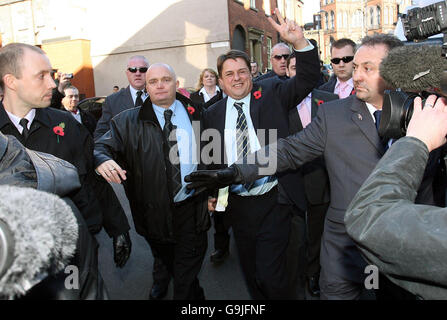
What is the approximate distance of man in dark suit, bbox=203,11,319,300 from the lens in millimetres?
2928

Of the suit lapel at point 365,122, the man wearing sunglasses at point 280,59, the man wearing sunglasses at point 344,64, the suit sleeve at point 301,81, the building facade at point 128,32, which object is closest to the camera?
the suit lapel at point 365,122

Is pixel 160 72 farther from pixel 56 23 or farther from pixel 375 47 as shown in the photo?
pixel 56 23

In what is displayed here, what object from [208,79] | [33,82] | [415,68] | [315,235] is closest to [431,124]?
[415,68]

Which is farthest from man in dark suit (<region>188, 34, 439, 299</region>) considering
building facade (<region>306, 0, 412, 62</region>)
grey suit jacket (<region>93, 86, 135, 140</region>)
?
building facade (<region>306, 0, 412, 62</region>)

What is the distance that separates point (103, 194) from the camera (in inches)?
114

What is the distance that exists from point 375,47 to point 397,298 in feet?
5.01

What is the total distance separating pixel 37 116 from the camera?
2.55m

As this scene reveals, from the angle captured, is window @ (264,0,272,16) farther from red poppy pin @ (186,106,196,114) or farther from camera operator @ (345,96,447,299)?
camera operator @ (345,96,447,299)

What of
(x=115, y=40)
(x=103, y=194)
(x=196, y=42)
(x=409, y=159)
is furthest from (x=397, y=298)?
(x=115, y=40)

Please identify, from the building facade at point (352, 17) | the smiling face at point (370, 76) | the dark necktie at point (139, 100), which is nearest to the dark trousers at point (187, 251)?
the smiling face at point (370, 76)

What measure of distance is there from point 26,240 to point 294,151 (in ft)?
6.45

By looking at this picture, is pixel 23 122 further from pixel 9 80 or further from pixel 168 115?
pixel 168 115

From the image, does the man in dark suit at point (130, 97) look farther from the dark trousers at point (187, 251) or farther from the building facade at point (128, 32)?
the building facade at point (128, 32)

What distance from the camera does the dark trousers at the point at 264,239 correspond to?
9.59 feet
